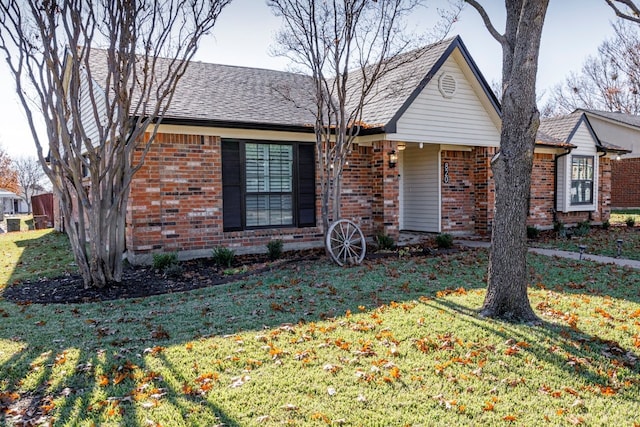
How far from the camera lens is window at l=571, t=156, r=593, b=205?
51.1 feet

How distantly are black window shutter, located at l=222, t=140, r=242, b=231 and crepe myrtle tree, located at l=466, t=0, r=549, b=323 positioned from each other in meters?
5.74

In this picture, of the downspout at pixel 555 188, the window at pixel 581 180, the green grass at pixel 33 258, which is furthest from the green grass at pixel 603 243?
the green grass at pixel 33 258

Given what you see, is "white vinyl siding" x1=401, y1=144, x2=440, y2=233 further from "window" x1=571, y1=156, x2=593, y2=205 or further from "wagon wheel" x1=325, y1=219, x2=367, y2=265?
"window" x1=571, y1=156, x2=593, y2=205

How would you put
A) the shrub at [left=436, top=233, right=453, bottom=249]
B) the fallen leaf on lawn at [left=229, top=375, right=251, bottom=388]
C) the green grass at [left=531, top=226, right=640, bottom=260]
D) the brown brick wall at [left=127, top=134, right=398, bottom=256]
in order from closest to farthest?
the fallen leaf on lawn at [left=229, top=375, right=251, bottom=388] → the brown brick wall at [left=127, top=134, right=398, bottom=256] → the green grass at [left=531, top=226, right=640, bottom=260] → the shrub at [left=436, top=233, right=453, bottom=249]

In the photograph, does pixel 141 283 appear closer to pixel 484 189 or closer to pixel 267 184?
pixel 267 184

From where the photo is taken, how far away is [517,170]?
16.5 feet

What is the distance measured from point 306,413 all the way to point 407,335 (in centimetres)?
171

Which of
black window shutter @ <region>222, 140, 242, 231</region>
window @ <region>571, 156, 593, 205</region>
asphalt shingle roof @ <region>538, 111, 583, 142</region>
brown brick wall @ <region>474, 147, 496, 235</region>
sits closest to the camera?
black window shutter @ <region>222, 140, 242, 231</region>

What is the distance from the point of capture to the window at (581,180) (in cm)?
1556

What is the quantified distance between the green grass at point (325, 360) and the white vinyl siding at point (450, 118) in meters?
5.49

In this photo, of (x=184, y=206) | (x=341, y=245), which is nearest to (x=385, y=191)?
(x=341, y=245)

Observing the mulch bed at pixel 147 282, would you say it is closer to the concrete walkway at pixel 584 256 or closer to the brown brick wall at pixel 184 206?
the brown brick wall at pixel 184 206

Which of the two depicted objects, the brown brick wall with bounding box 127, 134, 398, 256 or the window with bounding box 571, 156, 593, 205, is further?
the window with bounding box 571, 156, 593, 205

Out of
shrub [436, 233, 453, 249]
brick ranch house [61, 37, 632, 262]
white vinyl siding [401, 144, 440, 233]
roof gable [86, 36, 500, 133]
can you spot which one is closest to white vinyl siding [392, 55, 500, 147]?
brick ranch house [61, 37, 632, 262]
